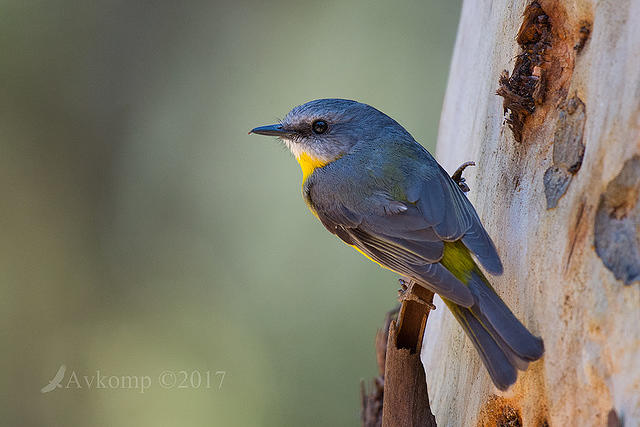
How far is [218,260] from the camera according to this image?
5.89 meters

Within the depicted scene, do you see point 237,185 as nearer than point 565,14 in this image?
No

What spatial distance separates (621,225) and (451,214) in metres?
0.76

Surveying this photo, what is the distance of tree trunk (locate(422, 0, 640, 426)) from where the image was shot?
1.73 m

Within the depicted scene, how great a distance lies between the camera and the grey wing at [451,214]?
2232 mm

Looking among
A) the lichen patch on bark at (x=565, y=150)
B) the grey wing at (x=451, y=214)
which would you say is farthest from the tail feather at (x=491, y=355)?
the lichen patch on bark at (x=565, y=150)

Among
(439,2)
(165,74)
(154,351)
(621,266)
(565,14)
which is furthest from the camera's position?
(439,2)

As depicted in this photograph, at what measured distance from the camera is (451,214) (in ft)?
8.07

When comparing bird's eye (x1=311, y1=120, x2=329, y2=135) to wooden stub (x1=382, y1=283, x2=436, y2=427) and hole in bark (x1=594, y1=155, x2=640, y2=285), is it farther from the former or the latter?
hole in bark (x1=594, y1=155, x2=640, y2=285)

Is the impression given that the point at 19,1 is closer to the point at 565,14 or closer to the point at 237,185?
the point at 237,185

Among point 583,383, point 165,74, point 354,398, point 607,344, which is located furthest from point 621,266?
point 165,74

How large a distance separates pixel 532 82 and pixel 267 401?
399 cm

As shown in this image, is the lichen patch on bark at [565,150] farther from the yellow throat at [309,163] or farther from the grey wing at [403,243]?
the yellow throat at [309,163]

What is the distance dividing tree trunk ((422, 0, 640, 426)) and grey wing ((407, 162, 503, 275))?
0.28ft

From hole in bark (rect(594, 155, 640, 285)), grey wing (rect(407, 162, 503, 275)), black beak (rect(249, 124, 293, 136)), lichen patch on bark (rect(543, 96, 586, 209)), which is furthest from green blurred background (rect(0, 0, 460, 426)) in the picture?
hole in bark (rect(594, 155, 640, 285))
